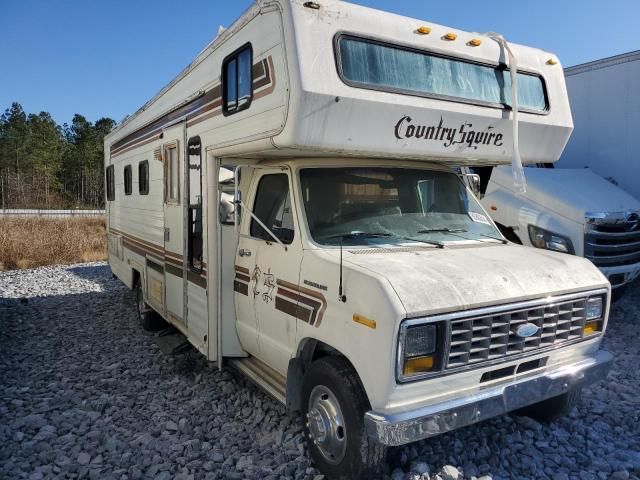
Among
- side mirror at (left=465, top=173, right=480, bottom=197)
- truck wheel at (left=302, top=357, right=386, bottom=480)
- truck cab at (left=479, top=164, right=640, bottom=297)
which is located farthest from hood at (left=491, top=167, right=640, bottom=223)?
truck wheel at (left=302, top=357, right=386, bottom=480)

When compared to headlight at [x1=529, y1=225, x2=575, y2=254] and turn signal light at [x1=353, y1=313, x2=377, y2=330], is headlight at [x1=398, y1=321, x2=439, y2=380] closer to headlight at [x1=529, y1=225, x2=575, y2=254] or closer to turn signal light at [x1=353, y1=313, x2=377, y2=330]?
turn signal light at [x1=353, y1=313, x2=377, y2=330]

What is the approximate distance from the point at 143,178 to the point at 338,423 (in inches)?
182

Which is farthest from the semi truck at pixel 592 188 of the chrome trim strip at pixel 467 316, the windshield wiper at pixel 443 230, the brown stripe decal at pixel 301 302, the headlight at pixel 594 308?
the brown stripe decal at pixel 301 302

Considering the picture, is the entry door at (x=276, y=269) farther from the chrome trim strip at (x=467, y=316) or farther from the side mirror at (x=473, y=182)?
the side mirror at (x=473, y=182)

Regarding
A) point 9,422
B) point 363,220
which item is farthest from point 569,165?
point 9,422

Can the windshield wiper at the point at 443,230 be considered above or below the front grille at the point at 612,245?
above

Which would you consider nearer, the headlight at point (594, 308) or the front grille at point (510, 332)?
the front grille at point (510, 332)

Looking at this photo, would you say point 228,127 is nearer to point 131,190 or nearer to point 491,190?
point 131,190

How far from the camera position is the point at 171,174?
18.2 feet

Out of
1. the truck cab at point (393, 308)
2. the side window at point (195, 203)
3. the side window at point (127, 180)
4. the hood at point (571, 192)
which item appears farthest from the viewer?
the side window at point (127, 180)

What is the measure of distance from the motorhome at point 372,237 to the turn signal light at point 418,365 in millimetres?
12

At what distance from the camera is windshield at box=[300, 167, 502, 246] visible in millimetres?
3691

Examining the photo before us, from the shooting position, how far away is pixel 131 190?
739cm

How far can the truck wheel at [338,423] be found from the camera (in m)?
3.01
